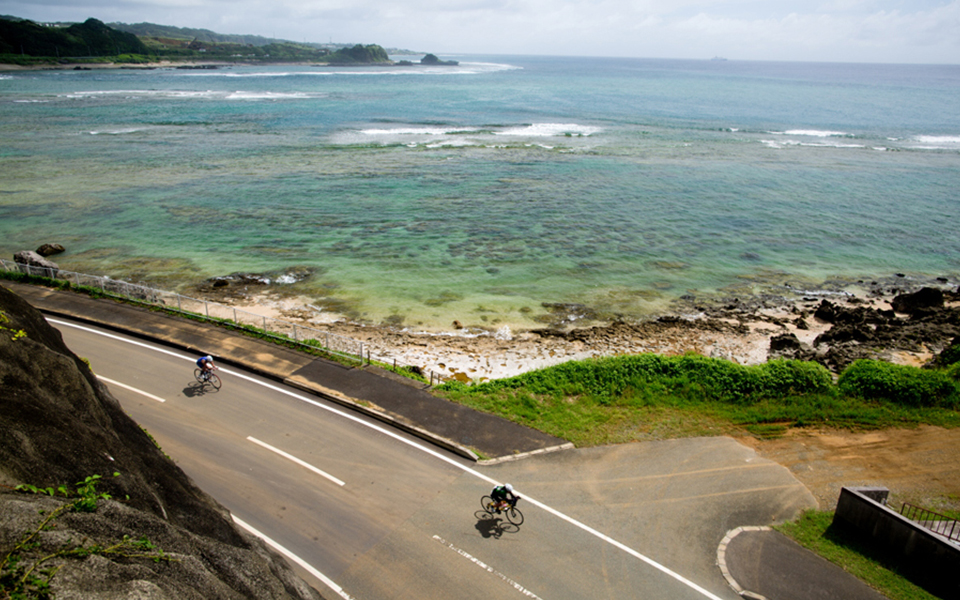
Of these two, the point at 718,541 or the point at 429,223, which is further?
the point at 429,223

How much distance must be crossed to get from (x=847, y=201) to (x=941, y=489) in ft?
172

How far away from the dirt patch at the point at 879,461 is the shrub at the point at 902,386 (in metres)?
1.59

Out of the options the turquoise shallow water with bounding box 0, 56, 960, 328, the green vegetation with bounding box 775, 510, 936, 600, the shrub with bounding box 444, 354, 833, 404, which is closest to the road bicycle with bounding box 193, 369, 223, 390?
the shrub with bounding box 444, 354, 833, 404

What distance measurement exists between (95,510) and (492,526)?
9.87 m

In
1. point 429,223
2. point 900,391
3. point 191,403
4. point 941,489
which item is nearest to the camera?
point 941,489

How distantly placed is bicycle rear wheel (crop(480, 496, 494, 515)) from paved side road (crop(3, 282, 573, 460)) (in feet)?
6.09

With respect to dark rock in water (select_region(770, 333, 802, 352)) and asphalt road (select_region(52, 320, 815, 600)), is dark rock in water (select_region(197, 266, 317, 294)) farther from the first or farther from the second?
dark rock in water (select_region(770, 333, 802, 352))

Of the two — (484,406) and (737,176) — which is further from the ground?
(737,176)

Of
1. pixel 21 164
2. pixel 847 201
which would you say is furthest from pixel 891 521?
pixel 21 164

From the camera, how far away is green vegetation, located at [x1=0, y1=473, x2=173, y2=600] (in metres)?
5.07

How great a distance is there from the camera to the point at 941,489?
1630 centimetres

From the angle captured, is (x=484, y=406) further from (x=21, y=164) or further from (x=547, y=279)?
(x=21, y=164)

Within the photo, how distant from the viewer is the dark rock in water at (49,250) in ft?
122

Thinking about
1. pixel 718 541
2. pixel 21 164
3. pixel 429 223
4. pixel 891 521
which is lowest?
pixel 718 541
